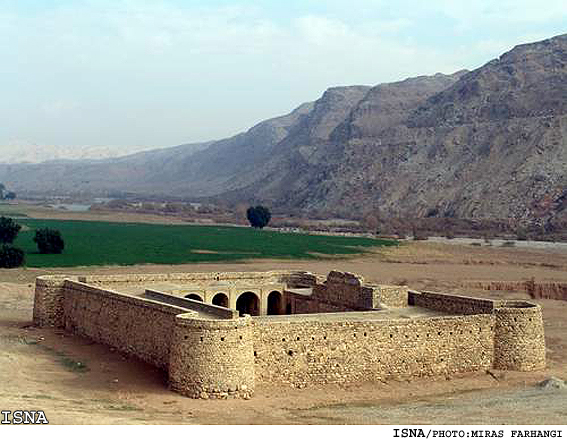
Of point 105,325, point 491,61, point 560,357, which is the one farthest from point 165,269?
point 491,61

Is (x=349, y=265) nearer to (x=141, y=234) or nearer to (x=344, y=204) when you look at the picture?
(x=141, y=234)

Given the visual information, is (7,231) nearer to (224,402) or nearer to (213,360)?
(213,360)

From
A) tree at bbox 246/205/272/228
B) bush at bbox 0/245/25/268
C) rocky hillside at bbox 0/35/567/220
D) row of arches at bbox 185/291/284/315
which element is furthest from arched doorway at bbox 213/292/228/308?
rocky hillside at bbox 0/35/567/220

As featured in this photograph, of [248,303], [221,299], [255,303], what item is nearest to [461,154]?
[248,303]

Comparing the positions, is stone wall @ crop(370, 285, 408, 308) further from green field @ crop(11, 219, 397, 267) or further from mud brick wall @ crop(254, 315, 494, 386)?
green field @ crop(11, 219, 397, 267)

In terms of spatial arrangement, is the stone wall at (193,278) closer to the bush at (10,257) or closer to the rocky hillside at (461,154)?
the bush at (10,257)

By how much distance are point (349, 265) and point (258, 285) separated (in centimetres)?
2074

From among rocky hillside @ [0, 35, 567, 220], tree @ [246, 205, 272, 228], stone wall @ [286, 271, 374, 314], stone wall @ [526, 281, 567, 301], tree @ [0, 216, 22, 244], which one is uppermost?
rocky hillside @ [0, 35, 567, 220]

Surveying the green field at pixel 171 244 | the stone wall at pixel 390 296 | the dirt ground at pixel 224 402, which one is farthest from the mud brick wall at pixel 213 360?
the green field at pixel 171 244

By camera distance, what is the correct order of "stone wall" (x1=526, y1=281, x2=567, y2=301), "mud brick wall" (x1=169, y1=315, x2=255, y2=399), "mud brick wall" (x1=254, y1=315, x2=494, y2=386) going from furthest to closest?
"stone wall" (x1=526, y1=281, x2=567, y2=301)
"mud brick wall" (x1=254, y1=315, x2=494, y2=386)
"mud brick wall" (x1=169, y1=315, x2=255, y2=399)

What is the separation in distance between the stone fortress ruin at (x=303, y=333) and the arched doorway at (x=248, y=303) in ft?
7.92

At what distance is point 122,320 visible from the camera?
80.5ft

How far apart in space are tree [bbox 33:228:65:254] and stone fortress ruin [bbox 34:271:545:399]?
2338cm

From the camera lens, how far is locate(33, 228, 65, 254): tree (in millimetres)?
52156
